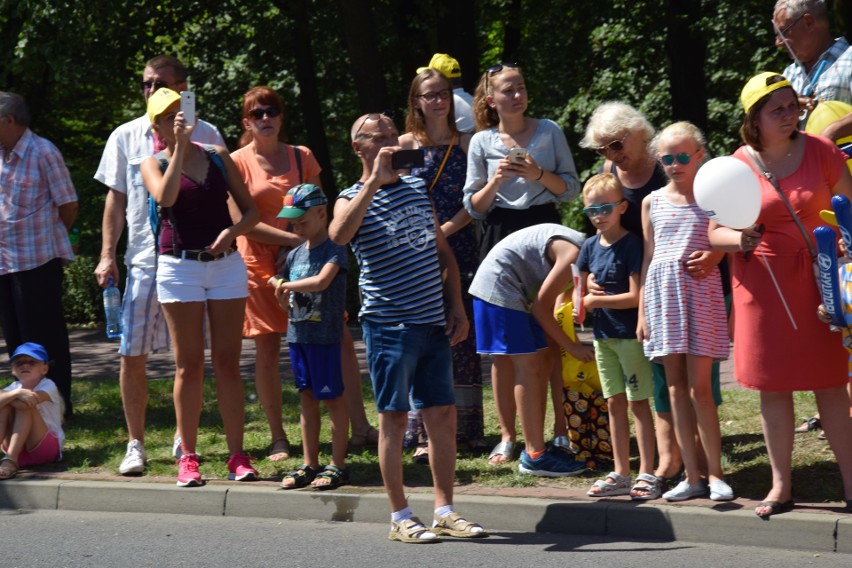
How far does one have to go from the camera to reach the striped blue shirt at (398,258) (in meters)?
6.07

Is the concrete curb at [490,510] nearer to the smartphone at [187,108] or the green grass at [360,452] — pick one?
the green grass at [360,452]

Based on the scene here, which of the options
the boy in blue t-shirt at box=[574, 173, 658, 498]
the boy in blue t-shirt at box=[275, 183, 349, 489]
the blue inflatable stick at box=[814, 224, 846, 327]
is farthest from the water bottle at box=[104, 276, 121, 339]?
the blue inflatable stick at box=[814, 224, 846, 327]

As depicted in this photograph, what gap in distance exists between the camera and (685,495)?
6184 mm

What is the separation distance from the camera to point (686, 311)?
6141 millimetres

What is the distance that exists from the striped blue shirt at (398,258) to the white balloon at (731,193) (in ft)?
4.39

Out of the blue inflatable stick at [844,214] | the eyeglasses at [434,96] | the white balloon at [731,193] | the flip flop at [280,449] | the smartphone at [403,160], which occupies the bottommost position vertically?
the flip flop at [280,449]

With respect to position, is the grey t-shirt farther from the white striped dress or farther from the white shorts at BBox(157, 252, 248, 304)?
the white shorts at BBox(157, 252, 248, 304)

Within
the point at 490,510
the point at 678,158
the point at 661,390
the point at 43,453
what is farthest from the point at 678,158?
the point at 43,453

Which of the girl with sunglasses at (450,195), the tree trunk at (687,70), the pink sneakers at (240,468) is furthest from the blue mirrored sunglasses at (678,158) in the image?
the tree trunk at (687,70)

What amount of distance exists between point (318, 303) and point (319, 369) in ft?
1.19

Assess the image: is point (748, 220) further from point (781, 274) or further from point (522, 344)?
point (522, 344)

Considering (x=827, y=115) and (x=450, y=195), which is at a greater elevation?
(x=827, y=115)

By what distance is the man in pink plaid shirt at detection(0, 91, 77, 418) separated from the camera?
8672 millimetres

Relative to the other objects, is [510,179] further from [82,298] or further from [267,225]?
[82,298]
